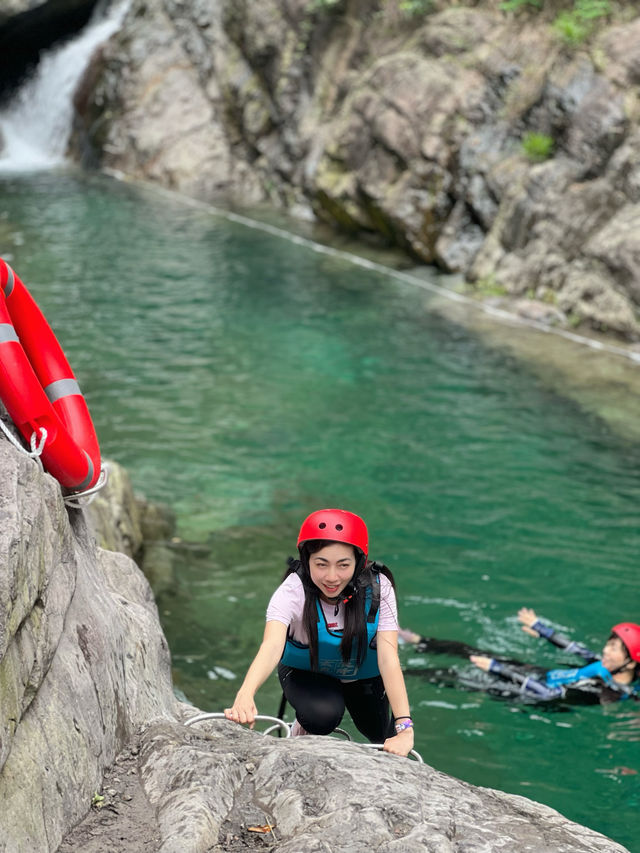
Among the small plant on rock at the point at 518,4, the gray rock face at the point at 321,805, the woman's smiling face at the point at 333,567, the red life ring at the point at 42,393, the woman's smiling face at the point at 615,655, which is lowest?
the woman's smiling face at the point at 615,655

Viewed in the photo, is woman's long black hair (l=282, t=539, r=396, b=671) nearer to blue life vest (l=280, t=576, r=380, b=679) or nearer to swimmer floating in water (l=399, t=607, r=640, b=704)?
blue life vest (l=280, t=576, r=380, b=679)

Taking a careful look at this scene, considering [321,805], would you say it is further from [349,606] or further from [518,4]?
[518,4]

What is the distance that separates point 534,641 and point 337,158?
55.8 ft

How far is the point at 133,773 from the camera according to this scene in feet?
11.7

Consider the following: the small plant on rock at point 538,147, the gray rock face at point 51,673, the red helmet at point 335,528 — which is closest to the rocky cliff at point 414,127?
the small plant on rock at point 538,147

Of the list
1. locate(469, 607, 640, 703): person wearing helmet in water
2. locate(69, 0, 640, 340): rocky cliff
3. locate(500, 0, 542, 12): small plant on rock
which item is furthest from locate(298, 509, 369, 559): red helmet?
locate(500, 0, 542, 12): small plant on rock

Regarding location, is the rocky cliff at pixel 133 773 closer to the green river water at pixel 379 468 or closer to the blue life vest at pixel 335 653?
the blue life vest at pixel 335 653

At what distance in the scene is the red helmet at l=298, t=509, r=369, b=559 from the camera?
153 inches

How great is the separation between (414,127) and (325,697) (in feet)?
58.4

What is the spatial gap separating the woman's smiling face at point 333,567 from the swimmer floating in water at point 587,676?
326 centimetres

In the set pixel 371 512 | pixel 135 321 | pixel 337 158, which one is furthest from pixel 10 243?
pixel 371 512

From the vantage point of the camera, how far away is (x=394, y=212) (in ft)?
65.6

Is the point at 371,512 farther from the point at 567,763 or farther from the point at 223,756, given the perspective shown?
the point at 223,756

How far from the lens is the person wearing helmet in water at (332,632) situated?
392cm
